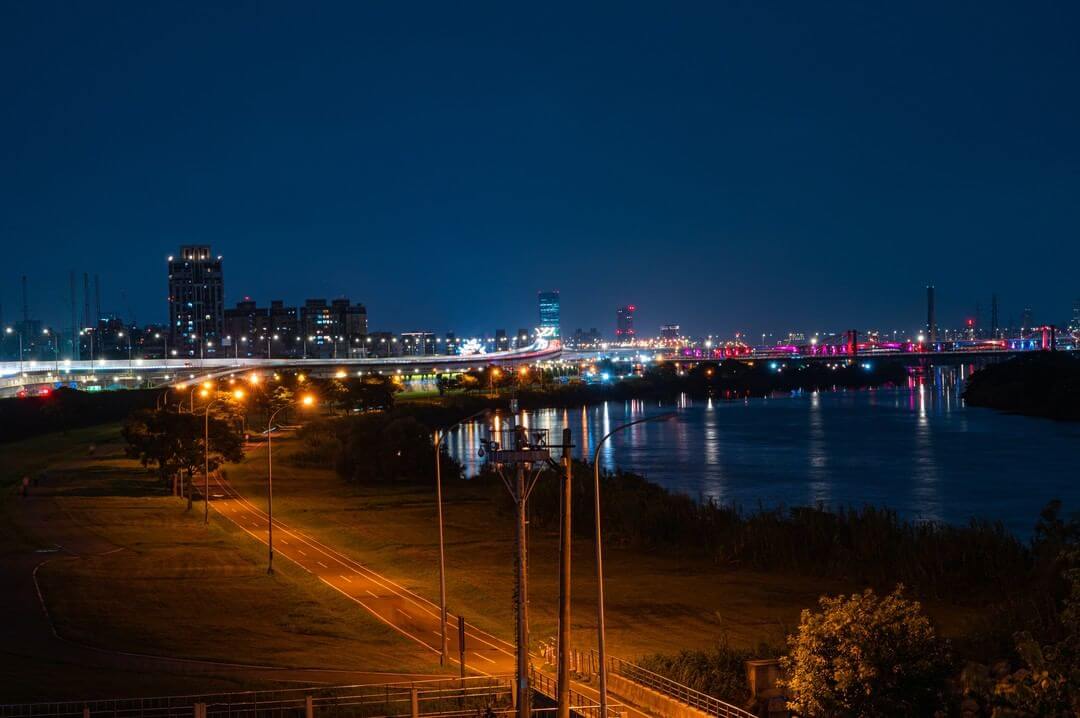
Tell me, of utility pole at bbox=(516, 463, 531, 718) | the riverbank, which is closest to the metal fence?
utility pole at bbox=(516, 463, 531, 718)

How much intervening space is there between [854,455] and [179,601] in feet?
135

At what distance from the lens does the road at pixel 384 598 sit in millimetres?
18828

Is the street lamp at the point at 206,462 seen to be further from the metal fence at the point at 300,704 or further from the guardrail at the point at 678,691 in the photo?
the guardrail at the point at 678,691

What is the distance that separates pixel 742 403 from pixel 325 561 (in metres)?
80.1

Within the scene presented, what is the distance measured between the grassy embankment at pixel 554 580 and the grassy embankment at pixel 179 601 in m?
3.06

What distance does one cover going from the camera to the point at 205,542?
30.6m

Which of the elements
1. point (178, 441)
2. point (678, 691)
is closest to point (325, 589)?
point (678, 691)

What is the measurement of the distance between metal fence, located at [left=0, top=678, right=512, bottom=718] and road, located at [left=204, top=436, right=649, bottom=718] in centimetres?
179

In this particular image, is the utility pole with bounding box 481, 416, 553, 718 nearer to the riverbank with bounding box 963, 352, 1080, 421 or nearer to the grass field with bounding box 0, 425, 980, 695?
the grass field with bounding box 0, 425, 980, 695

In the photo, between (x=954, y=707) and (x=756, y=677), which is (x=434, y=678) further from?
(x=954, y=707)

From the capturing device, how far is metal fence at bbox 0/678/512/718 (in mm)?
13422

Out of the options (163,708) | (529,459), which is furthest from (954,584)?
(163,708)

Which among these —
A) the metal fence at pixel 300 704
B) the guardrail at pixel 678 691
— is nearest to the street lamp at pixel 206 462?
the metal fence at pixel 300 704

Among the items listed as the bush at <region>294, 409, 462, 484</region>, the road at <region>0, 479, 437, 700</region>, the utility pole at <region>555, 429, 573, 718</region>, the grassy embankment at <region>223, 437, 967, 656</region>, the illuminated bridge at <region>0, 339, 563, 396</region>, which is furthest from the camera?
the illuminated bridge at <region>0, 339, 563, 396</region>
